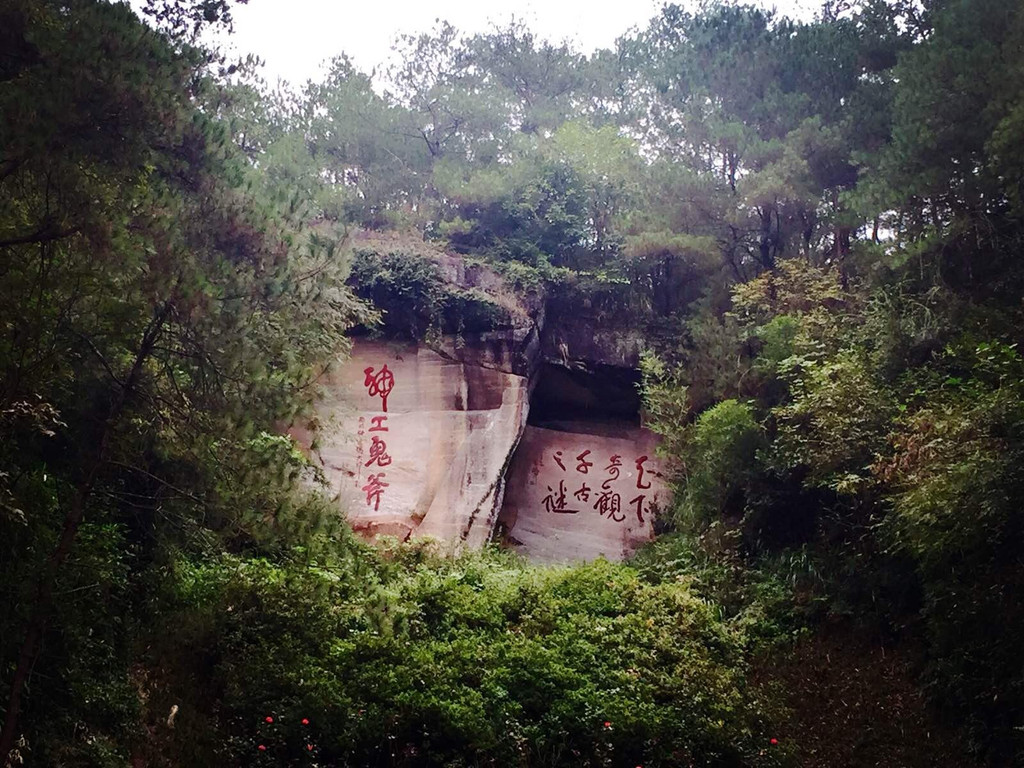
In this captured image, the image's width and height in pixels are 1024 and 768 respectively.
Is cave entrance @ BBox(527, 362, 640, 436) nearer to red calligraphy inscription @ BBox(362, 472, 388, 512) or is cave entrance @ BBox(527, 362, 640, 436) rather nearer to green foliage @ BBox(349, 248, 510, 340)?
green foliage @ BBox(349, 248, 510, 340)

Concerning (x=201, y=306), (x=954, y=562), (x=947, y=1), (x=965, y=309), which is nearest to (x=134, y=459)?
(x=201, y=306)

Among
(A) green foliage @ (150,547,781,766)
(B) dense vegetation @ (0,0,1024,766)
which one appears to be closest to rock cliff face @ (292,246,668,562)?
(B) dense vegetation @ (0,0,1024,766)

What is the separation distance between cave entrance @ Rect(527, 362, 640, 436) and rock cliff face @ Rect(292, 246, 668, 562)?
0.02 metres

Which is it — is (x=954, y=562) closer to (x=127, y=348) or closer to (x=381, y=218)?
(x=127, y=348)

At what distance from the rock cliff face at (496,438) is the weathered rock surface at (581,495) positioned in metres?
0.01

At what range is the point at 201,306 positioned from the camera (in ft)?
15.7

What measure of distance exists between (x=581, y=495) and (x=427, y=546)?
2556 mm

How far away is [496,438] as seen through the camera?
969 centimetres

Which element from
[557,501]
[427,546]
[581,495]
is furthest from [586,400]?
[427,546]

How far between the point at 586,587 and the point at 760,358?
320 centimetres

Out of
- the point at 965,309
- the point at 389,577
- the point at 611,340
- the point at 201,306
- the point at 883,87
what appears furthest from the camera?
the point at 611,340

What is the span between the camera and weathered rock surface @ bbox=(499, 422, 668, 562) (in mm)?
9922

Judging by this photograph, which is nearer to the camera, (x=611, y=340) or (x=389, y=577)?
(x=389, y=577)

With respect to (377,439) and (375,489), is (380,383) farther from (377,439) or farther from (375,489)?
(375,489)
